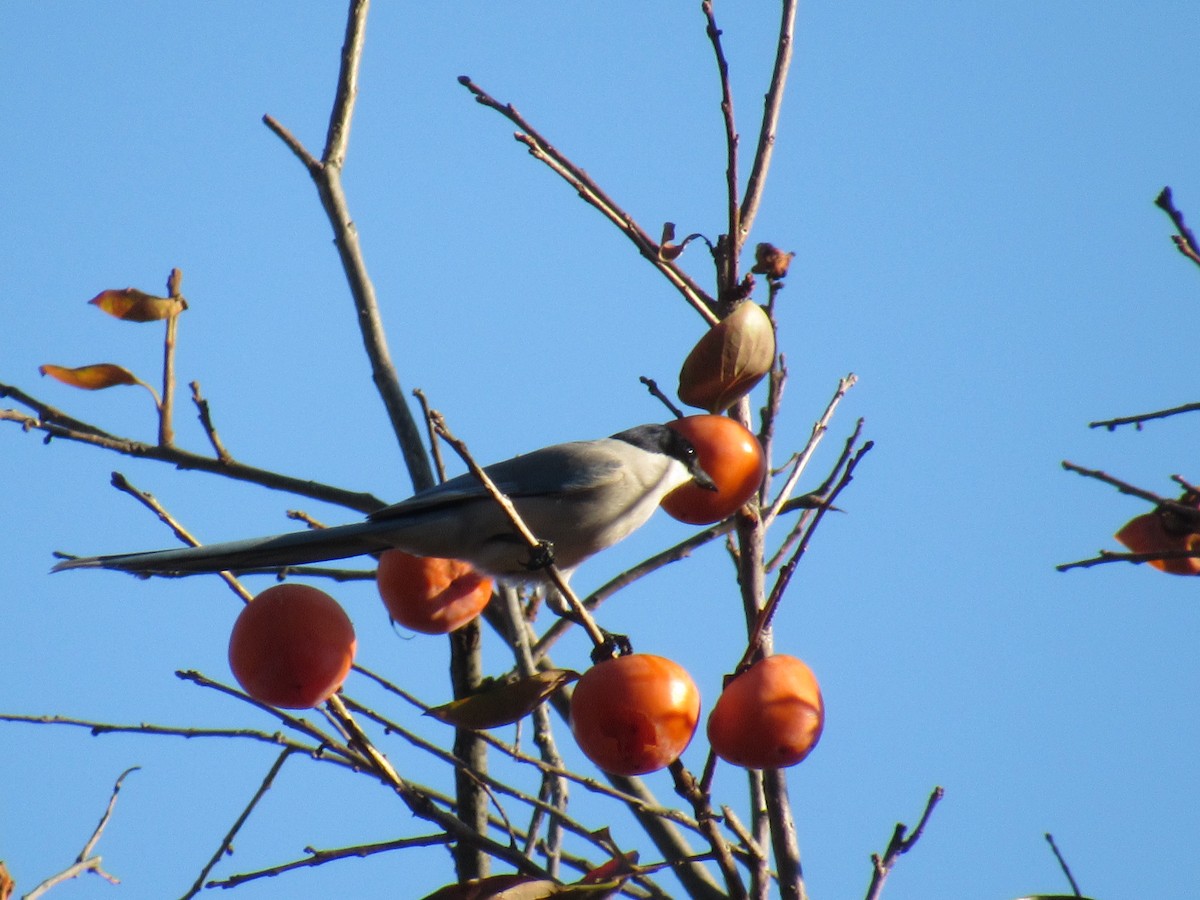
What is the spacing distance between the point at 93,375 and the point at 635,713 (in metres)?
1.65

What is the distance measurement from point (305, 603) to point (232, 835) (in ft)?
2.10

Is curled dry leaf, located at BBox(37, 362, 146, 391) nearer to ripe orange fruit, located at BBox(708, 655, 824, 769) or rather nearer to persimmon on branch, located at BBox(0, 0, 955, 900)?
persimmon on branch, located at BBox(0, 0, 955, 900)

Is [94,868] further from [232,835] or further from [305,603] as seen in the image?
[305,603]

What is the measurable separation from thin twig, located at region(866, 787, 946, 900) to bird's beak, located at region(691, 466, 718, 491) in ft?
2.52

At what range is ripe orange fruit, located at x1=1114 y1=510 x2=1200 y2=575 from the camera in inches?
95.0

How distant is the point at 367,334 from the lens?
3459 mm

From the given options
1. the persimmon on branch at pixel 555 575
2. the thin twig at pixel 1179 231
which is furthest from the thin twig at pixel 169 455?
the thin twig at pixel 1179 231

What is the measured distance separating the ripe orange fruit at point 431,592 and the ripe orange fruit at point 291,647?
334 mm

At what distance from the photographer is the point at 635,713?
2.26 meters

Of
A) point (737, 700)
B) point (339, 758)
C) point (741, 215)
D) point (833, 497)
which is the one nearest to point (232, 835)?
point (339, 758)

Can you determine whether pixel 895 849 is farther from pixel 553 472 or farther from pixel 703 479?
pixel 553 472

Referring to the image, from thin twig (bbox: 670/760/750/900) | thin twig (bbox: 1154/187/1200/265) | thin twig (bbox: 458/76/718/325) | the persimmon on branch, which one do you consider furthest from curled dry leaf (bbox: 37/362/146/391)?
thin twig (bbox: 1154/187/1200/265)

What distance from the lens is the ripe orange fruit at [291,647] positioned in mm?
2451

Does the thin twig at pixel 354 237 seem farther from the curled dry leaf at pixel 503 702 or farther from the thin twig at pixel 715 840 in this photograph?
the thin twig at pixel 715 840
